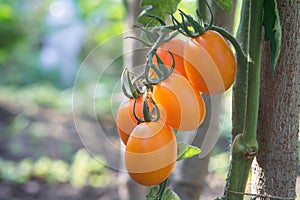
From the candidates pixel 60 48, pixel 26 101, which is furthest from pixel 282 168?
pixel 60 48

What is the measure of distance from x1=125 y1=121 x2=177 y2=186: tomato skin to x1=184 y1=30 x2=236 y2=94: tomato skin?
0.06 m

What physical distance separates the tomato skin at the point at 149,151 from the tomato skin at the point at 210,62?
0.06 meters

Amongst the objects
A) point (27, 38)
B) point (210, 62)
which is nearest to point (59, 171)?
point (27, 38)

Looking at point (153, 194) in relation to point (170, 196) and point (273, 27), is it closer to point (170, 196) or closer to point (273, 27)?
point (170, 196)

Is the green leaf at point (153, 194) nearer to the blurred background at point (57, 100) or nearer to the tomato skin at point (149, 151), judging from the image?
the tomato skin at point (149, 151)

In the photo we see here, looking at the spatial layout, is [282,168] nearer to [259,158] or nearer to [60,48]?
[259,158]

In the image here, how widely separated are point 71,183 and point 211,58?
8.38 ft

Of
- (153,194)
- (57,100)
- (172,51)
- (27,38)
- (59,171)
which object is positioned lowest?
(153,194)

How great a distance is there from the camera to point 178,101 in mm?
514

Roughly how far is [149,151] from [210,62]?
4.0 inches

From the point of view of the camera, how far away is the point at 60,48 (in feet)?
16.8

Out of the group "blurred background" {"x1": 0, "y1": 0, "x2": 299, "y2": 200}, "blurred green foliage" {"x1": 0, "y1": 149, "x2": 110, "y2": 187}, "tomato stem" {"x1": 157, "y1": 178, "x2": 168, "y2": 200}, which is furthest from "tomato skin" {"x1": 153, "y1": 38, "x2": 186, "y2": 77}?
"blurred green foliage" {"x1": 0, "y1": 149, "x2": 110, "y2": 187}

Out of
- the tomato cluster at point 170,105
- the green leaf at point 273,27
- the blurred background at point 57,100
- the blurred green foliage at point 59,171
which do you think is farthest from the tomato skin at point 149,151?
the blurred green foliage at point 59,171

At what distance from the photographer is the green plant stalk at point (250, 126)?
53 cm
